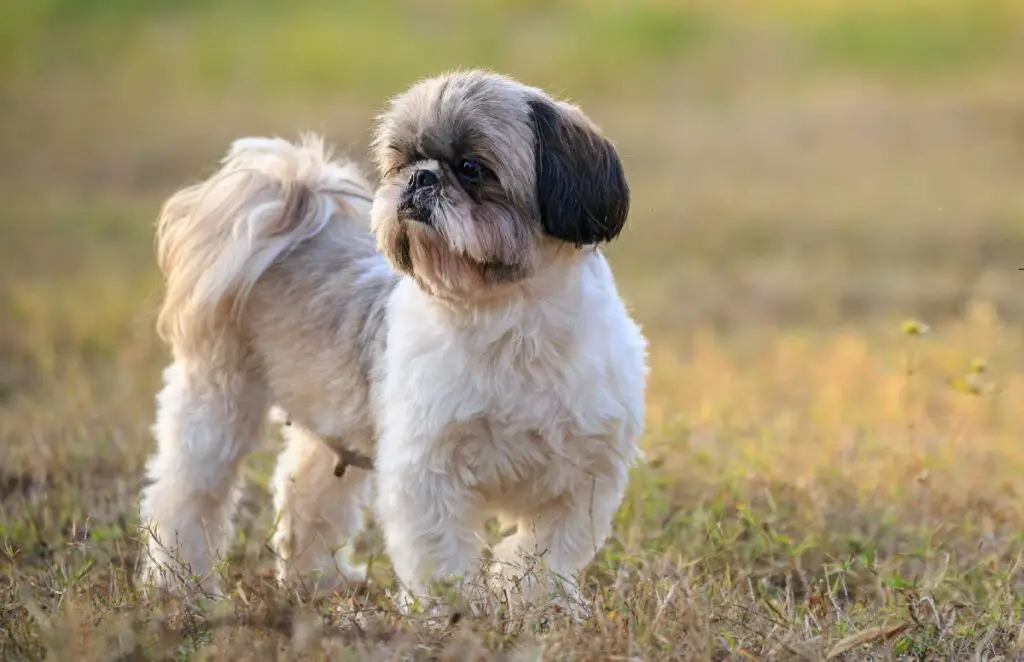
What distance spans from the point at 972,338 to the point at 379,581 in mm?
5373

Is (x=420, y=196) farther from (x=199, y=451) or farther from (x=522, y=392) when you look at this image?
(x=199, y=451)

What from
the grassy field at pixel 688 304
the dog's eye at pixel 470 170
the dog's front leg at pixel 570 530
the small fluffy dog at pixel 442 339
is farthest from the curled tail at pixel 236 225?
the dog's front leg at pixel 570 530

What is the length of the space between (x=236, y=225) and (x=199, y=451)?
0.86 metres

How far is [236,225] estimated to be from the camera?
198 inches

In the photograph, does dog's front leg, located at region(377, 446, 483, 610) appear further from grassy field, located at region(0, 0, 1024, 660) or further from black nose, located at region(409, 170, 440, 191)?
black nose, located at region(409, 170, 440, 191)

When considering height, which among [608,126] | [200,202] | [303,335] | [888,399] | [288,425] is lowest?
[608,126]

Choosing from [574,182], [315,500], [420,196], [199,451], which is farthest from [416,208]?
[315,500]

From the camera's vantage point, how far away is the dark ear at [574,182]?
4.00 m

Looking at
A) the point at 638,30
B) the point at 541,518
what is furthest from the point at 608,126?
the point at 541,518

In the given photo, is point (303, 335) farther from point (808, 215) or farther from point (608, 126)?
point (608, 126)

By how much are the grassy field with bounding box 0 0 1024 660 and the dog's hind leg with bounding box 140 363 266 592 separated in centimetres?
16

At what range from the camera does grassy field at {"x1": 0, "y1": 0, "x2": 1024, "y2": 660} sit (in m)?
3.74

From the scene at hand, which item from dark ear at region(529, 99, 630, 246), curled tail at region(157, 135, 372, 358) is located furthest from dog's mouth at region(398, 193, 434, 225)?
curled tail at region(157, 135, 372, 358)

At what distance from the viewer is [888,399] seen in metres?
7.16
